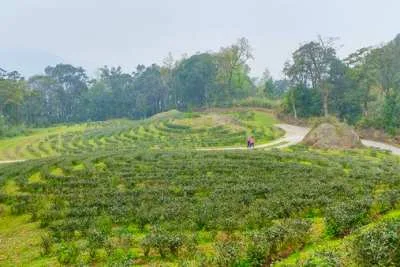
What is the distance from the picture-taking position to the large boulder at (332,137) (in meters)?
47.4

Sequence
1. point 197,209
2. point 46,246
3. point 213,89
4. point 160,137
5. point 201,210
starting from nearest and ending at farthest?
1. point 46,246
2. point 201,210
3. point 197,209
4. point 160,137
5. point 213,89

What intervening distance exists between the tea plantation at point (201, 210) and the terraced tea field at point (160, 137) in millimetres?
16653

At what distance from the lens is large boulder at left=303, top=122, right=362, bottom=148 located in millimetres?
47406

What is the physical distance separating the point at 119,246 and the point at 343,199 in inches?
461

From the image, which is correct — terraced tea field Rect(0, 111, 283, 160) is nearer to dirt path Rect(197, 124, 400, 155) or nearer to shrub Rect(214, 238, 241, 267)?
dirt path Rect(197, 124, 400, 155)

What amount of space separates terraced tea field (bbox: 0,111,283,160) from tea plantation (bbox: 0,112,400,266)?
1665 cm

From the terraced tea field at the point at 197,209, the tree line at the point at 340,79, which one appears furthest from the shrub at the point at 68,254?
the tree line at the point at 340,79

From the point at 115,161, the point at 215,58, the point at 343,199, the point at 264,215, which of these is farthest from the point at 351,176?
the point at 215,58

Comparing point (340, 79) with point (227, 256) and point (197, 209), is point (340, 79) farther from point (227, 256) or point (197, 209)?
point (227, 256)

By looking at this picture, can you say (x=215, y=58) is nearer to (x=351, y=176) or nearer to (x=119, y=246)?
(x=351, y=176)

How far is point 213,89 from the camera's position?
109 meters

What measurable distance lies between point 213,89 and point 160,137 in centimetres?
4434

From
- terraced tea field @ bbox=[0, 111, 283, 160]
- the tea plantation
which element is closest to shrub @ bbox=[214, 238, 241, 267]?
the tea plantation

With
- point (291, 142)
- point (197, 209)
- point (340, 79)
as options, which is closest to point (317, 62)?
point (340, 79)
